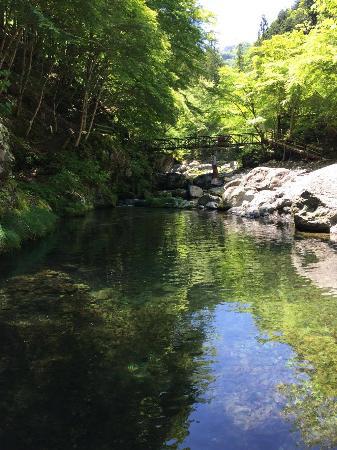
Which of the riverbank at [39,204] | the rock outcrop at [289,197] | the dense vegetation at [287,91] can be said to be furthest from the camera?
the dense vegetation at [287,91]

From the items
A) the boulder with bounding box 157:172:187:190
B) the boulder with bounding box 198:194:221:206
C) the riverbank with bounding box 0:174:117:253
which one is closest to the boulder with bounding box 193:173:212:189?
the boulder with bounding box 157:172:187:190

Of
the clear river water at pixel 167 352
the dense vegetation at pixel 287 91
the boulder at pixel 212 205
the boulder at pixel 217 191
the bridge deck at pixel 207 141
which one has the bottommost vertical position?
the boulder at pixel 212 205

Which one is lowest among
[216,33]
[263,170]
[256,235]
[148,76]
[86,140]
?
[256,235]

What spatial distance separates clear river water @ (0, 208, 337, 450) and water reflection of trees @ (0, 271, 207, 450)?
2 cm

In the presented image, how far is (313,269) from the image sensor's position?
34.9 feet

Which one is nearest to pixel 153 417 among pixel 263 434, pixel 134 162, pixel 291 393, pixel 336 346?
pixel 263 434

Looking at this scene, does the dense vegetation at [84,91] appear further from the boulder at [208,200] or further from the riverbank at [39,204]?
the boulder at [208,200]

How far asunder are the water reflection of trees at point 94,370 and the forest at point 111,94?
4867 mm

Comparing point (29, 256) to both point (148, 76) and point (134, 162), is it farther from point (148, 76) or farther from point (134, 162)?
point (134, 162)

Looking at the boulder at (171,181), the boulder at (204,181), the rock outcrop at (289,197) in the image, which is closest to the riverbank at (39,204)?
the rock outcrop at (289,197)

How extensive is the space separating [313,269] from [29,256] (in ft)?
23.4

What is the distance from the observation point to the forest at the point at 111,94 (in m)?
16.5

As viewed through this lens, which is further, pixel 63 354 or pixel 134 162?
pixel 134 162

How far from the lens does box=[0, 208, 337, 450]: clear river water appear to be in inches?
167
